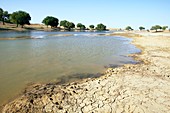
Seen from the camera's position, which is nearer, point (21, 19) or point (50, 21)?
point (21, 19)

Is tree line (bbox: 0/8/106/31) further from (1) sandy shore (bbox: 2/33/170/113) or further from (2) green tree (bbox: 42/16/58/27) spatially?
(1) sandy shore (bbox: 2/33/170/113)

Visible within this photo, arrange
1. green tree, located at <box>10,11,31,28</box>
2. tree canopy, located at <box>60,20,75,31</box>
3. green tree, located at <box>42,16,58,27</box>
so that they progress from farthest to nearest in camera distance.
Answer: tree canopy, located at <box>60,20,75,31</box>, green tree, located at <box>42,16,58,27</box>, green tree, located at <box>10,11,31,28</box>

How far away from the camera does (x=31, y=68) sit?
13.5 metres

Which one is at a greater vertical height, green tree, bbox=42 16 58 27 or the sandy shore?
green tree, bbox=42 16 58 27

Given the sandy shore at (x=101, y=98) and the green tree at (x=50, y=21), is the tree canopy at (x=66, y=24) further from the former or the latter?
the sandy shore at (x=101, y=98)

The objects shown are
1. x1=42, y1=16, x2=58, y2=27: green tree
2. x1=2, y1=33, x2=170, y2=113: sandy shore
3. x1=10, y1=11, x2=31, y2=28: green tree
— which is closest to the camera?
x1=2, y1=33, x2=170, y2=113: sandy shore

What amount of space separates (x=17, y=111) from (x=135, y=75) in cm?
760

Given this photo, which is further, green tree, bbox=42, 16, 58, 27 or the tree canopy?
the tree canopy

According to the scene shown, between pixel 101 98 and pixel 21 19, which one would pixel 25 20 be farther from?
pixel 101 98

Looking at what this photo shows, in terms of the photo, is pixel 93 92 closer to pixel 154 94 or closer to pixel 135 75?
pixel 154 94

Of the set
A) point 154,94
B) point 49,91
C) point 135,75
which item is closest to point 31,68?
point 49,91

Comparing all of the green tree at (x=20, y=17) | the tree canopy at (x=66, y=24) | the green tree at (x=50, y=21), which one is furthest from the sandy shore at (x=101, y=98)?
the tree canopy at (x=66, y=24)

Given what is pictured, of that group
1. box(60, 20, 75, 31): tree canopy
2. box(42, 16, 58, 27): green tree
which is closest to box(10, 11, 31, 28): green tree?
box(42, 16, 58, 27): green tree

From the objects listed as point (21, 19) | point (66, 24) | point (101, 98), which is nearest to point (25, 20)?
point (21, 19)
